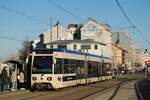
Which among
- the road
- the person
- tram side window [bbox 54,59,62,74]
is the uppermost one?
tram side window [bbox 54,59,62,74]

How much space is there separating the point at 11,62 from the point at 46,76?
2.97 meters

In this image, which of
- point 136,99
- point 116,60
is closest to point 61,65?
point 136,99

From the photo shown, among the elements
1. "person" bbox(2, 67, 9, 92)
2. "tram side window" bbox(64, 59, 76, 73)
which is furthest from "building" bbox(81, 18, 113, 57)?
"person" bbox(2, 67, 9, 92)

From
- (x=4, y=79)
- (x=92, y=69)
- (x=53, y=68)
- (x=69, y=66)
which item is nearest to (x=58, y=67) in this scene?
(x=53, y=68)

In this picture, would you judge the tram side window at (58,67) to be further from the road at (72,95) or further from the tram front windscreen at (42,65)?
the road at (72,95)

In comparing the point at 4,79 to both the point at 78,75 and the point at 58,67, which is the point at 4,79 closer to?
the point at 58,67

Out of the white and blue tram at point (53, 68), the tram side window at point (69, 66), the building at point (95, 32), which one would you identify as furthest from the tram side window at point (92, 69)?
the building at point (95, 32)

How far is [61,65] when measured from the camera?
30000 mm

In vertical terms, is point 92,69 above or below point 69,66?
above

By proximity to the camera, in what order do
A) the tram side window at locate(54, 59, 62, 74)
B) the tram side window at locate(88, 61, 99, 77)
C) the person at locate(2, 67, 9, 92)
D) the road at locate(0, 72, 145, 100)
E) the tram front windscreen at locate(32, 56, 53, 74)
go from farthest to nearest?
the tram side window at locate(88, 61, 99, 77), the tram side window at locate(54, 59, 62, 74), the tram front windscreen at locate(32, 56, 53, 74), the person at locate(2, 67, 9, 92), the road at locate(0, 72, 145, 100)

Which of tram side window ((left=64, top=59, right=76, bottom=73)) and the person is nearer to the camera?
the person

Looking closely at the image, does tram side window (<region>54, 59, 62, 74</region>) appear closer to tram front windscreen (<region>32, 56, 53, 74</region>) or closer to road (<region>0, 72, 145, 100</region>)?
tram front windscreen (<region>32, 56, 53, 74</region>)

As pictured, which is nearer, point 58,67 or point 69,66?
point 58,67

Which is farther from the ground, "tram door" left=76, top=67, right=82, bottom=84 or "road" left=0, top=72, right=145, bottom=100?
"tram door" left=76, top=67, right=82, bottom=84
